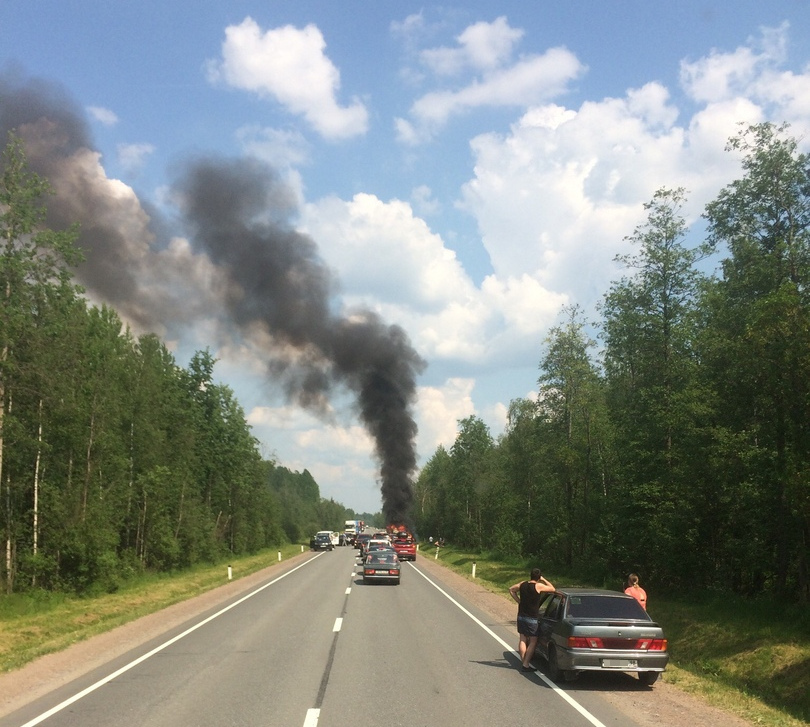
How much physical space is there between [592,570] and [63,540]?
23.2 m

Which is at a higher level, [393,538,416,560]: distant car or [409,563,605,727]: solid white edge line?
[409,563,605,727]: solid white edge line

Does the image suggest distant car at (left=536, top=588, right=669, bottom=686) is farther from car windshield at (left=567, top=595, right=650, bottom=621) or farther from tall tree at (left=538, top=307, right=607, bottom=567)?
tall tree at (left=538, top=307, right=607, bottom=567)

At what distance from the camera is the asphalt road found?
8844 mm

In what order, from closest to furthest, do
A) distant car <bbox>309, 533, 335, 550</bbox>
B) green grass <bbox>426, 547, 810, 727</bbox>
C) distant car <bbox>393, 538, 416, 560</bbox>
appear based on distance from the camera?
green grass <bbox>426, 547, 810, 727</bbox>
distant car <bbox>393, 538, 416, 560</bbox>
distant car <bbox>309, 533, 335, 550</bbox>

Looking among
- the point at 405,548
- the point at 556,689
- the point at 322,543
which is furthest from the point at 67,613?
the point at 322,543

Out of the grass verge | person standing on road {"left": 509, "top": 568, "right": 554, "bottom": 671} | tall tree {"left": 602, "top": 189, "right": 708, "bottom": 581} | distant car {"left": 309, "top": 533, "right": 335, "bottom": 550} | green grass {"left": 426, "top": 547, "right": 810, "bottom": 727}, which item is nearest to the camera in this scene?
green grass {"left": 426, "top": 547, "right": 810, "bottom": 727}

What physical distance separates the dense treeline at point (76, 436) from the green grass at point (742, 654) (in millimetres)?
21863

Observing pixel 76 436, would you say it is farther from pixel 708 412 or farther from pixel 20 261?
pixel 708 412

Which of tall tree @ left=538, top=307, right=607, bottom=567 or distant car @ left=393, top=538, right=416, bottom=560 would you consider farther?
distant car @ left=393, top=538, right=416, bottom=560

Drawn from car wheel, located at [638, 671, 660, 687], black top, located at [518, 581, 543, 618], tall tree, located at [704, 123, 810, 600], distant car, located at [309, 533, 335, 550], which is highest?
tall tree, located at [704, 123, 810, 600]

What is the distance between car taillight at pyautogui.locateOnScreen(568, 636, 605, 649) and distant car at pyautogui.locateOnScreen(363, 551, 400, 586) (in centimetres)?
2192

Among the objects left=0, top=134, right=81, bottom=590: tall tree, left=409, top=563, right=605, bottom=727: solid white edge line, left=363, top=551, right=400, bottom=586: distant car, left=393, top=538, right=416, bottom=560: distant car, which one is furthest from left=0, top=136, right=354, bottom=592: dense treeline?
left=409, top=563, right=605, bottom=727: solid white edge line

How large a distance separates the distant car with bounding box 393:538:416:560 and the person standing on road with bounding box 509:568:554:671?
140ft

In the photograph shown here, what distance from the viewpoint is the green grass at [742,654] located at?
11648 mm
